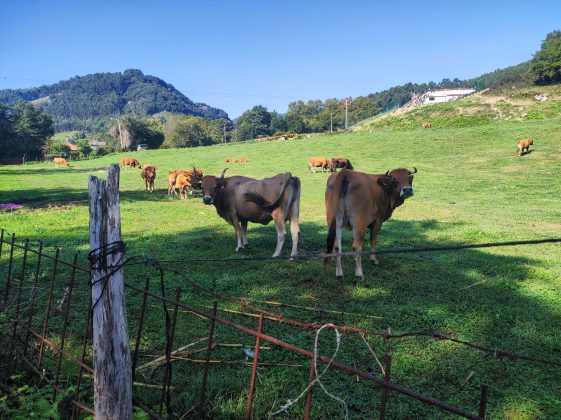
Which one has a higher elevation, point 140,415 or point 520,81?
point 520,81

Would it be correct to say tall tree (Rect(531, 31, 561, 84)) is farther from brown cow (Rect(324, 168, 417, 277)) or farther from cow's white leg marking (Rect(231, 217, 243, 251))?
cow's white leg marking (Rect(231, 217, 243, 251))

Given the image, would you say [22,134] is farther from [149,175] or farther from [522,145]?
[522,145]

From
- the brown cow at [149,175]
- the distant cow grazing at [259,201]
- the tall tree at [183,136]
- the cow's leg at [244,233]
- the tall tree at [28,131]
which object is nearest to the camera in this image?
the distant cow grazing at [259,201]

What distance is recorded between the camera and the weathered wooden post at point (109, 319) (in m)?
2.70

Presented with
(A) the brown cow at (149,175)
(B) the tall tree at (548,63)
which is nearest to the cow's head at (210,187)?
(A) the brown cow at (149,175)

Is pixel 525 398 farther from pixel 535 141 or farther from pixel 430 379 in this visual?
pixel 535 141

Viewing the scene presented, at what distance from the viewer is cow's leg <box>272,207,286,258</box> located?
8547mm

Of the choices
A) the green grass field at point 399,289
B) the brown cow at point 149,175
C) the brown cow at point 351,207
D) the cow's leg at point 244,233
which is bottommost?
the green grass field at point 399,289

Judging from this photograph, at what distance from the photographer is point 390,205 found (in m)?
8.33

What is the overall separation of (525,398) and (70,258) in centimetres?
774

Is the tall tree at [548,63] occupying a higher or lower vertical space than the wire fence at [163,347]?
higher

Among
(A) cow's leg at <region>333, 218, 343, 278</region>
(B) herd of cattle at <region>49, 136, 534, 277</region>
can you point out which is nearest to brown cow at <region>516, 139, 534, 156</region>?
(B) herd of cattle at <region>49, 136, 534, 277</region>

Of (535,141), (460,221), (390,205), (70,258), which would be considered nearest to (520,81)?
(535,141)

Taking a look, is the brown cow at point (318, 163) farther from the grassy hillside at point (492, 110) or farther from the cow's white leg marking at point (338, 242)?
the cow's white leg marking at point (338, 242)
